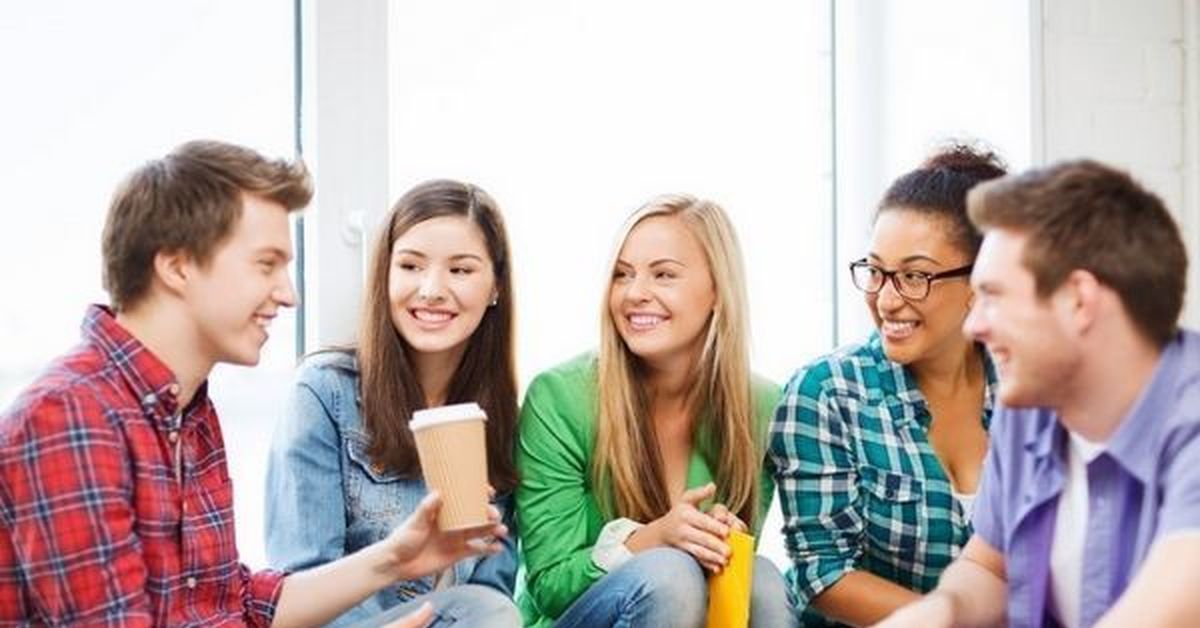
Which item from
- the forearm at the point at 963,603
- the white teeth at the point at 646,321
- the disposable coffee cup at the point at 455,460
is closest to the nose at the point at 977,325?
the forearm at the point at 963,603

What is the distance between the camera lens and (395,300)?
191cm

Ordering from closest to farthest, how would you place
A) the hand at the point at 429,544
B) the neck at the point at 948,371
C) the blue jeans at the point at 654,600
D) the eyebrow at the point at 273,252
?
the eyebrow at the point at 273,252 → the hand at the point at 429,544 → the blue jeans at the point at 654,600 → the neck at the point at 948,371

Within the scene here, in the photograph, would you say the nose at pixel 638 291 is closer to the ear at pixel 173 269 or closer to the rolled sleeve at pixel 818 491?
the rolled sleeve at pixel 818 491

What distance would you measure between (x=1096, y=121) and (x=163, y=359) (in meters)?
1.65

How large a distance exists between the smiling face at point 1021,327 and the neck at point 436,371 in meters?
0.83

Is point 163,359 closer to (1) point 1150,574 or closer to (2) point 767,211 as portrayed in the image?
(1) point 1150,574

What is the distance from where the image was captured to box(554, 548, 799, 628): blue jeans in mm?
1722

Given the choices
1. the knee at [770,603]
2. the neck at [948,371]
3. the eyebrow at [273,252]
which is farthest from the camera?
the neck at [948,371]

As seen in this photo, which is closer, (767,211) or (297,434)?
(297,434)

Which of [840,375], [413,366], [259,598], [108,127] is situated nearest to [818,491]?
[840,375]

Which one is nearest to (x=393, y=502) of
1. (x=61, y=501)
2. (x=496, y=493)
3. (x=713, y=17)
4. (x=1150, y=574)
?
(x=496, y=493)

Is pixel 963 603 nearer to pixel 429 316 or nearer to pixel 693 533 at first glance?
pixel 693 533

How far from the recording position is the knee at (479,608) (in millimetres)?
1687

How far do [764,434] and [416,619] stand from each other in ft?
2.14
